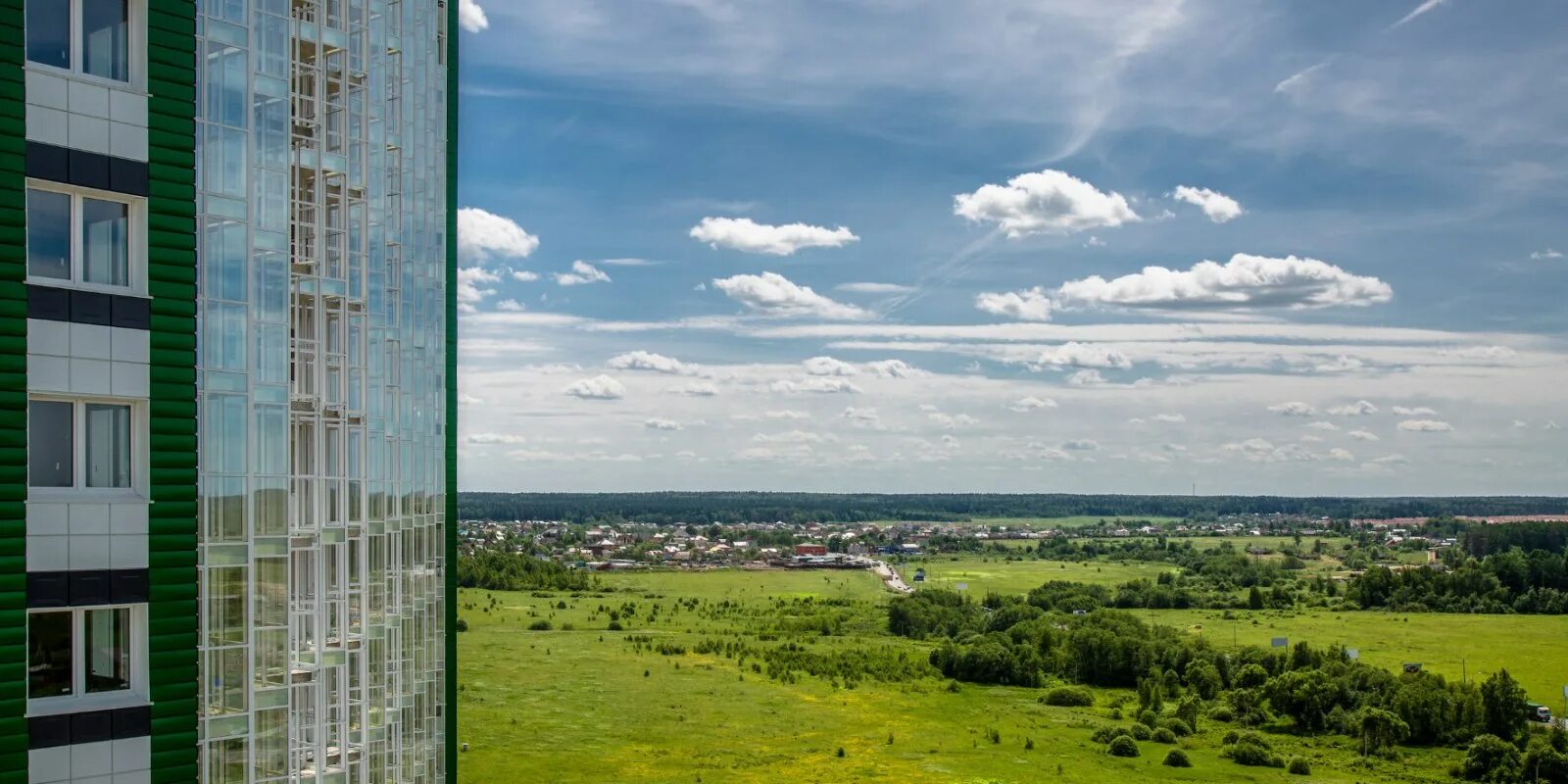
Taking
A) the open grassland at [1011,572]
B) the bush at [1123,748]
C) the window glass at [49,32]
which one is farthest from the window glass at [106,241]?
the open grassland at [1011,572]

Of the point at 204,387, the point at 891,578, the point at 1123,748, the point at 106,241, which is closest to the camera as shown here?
the point at 106,241

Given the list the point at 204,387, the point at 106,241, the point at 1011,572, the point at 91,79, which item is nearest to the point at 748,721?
the point at 204,387

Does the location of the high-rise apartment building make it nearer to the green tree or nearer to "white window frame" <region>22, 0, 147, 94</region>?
"white window frame" <region>22, 0, 147, 94</region>

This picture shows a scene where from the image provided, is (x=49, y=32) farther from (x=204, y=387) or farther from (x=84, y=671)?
(x=84, y=671)

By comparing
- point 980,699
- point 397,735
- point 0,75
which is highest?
point 0,75

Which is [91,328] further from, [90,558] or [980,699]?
[980,699]

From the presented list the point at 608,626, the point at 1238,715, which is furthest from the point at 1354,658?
the point at 608,626

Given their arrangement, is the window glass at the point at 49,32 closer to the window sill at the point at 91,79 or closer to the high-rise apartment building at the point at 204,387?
the high-rise apartment building at the point at 204,387
